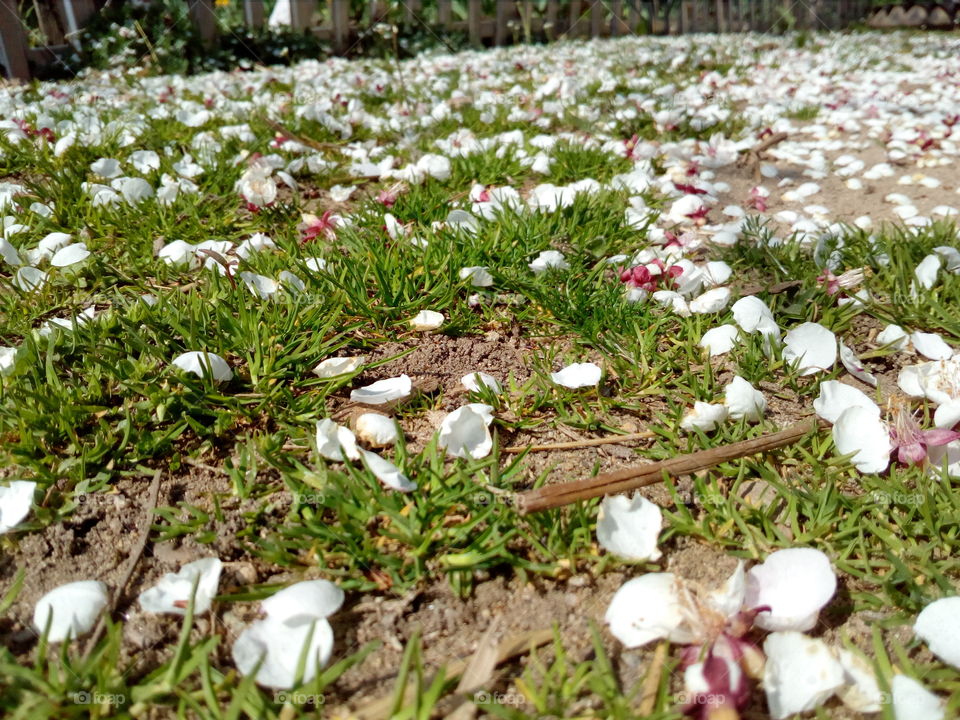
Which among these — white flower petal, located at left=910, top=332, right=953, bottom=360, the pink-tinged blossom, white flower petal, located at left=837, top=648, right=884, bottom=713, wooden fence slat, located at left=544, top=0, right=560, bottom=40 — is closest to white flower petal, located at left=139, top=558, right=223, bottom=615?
white flower petal, located at left=837, top=648, right=884, bottom=713

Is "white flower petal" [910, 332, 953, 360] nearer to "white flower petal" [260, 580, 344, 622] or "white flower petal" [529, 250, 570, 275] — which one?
"white flower petal" [529, 250, 570, 275]

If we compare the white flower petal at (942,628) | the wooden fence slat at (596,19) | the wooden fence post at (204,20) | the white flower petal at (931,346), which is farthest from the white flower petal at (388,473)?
the wooden fence slat at (596,19)

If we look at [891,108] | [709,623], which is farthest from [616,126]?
[709,623]

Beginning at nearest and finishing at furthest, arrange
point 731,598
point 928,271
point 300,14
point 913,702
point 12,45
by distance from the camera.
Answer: point 913,702 → point 731,598 → point 928,271 → point 12,45 → point 300,14

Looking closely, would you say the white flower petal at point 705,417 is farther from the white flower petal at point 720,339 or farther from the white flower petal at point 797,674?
the white flower petal at point 797,674

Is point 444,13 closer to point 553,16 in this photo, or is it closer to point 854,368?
point 553,16

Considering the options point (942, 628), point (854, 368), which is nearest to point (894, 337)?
point (854, 368)
